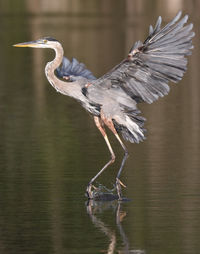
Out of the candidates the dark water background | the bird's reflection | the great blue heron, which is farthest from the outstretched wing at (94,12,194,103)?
the bird's reflection

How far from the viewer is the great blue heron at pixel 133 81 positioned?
10.5 m

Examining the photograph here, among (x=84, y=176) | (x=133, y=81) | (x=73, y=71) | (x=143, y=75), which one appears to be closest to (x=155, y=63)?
(x=143, y=75)

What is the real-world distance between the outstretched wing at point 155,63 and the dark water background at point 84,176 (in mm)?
1034

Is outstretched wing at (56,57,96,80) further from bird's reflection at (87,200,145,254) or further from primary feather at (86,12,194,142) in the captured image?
bird's reflection at (87,200,145,254)

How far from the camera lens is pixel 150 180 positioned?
11047 mm

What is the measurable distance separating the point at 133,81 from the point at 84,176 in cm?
133

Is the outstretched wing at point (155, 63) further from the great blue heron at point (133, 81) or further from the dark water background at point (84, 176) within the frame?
the dark water background at point (84, 176)

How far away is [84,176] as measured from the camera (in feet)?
37.6

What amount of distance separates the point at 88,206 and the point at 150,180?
115 centimetres

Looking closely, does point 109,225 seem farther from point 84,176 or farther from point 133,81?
point 84,176

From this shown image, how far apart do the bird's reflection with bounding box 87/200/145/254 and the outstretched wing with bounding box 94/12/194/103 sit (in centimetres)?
130

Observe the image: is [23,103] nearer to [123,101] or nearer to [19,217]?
[123,101]

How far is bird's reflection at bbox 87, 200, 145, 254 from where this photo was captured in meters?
8.14

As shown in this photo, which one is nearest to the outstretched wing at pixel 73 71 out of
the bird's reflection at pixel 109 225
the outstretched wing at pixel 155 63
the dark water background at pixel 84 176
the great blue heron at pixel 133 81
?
the great blue heron at pixel 133 81
